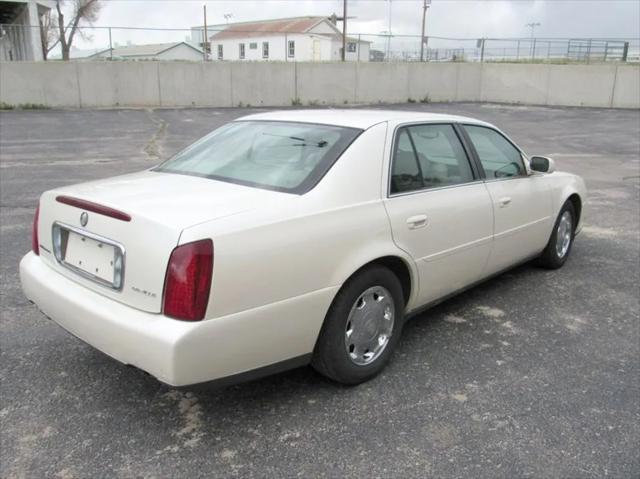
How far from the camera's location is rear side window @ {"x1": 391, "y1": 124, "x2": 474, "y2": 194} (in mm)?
3543

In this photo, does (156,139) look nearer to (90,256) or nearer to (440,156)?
(440,156)

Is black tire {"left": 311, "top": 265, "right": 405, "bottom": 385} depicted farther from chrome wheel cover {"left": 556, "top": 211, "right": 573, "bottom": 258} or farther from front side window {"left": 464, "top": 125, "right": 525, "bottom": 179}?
chrome wheel cover {"left": 556, "top": 211, "right": 573, "bottom": 258}

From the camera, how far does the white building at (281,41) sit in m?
49.9

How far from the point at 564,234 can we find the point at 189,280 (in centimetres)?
413

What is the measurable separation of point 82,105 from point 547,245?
22.5m

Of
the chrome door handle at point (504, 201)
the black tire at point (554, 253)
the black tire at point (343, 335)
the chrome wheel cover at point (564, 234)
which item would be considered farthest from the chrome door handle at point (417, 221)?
the chrome wheel cover at point (564, 234)

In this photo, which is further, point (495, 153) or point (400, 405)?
point (495, 153)

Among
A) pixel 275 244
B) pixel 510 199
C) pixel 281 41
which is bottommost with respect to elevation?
pixel 510 199

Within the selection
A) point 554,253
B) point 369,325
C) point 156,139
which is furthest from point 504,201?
point 156,139

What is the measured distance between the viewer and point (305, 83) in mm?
26938

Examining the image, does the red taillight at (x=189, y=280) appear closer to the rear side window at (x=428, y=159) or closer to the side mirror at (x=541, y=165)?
the rear side window at (x=428, y=159)

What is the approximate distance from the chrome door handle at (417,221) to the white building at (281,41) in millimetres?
43342

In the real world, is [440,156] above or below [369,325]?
above

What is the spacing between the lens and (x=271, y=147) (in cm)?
355
